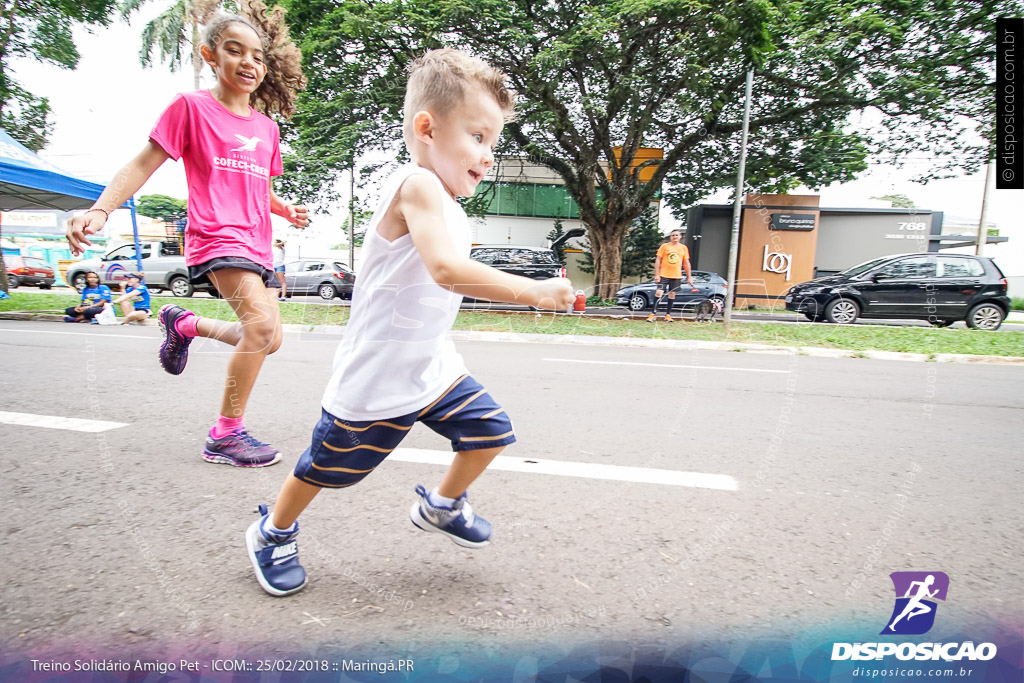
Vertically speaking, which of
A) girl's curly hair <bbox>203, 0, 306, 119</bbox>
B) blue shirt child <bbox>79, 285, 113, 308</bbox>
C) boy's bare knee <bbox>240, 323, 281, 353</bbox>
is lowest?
blue shirt child <bbox>79, 285, 113, 308</bbox>

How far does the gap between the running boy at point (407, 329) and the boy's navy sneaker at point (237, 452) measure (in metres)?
0.99

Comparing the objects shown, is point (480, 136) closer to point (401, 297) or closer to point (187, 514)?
point (401, 297)

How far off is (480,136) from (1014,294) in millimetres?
38528

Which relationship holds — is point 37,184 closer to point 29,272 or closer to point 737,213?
point 737,213

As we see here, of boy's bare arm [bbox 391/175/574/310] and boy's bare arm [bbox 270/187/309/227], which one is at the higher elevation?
boy's bare arm [bbox 270/187/309/227]

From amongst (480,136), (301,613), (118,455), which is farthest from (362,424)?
(118,455)

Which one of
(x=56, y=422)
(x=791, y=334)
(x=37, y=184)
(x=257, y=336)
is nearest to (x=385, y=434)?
(x=257, y=336)

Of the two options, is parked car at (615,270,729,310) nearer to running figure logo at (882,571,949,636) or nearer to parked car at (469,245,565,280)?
parked car at (469,245,565,280)

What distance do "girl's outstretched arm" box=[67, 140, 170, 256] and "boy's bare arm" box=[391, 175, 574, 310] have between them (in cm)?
114

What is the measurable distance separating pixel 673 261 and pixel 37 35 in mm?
11240

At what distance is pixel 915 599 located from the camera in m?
1.39

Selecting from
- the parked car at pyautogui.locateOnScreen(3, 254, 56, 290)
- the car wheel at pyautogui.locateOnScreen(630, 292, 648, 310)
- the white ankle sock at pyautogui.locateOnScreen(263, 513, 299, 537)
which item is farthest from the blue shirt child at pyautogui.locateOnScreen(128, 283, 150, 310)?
the parked car at pyautogui.locateOnScreen(3, 254, 56, 290)

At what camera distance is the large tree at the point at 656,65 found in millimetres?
9977

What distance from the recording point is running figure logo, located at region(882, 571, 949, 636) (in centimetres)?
130
